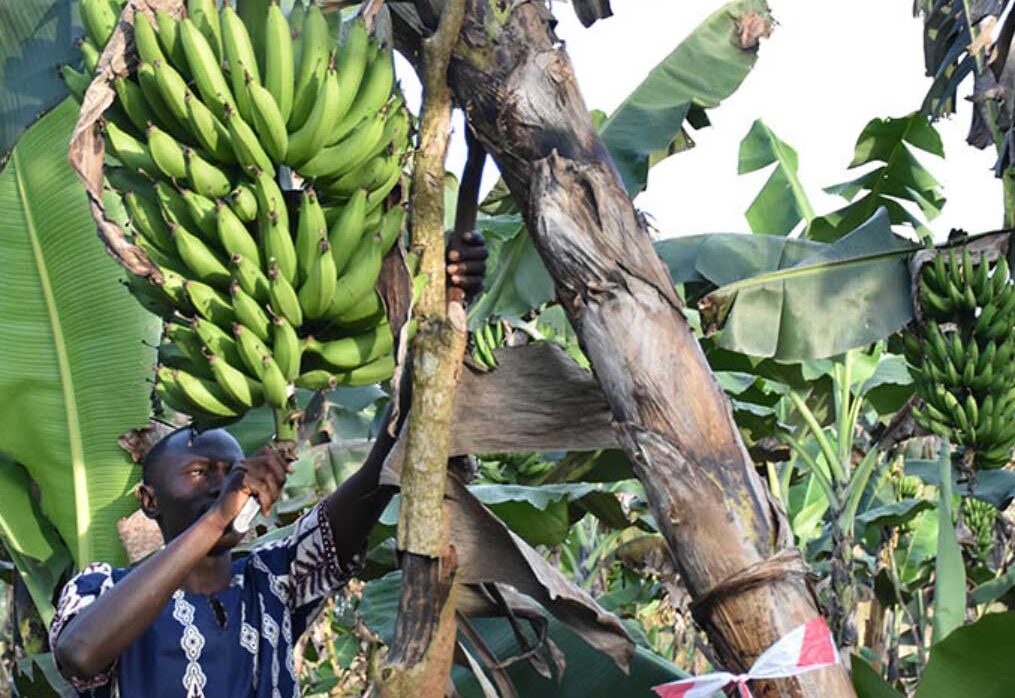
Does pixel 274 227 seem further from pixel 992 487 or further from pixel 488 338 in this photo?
pixel 992 487

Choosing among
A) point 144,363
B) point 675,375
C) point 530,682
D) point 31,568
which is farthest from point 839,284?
point 31,568

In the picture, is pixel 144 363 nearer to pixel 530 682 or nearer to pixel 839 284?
pixel 530 682

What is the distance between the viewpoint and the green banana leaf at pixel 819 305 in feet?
11.6

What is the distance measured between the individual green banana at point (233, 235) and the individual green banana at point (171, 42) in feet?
0.70

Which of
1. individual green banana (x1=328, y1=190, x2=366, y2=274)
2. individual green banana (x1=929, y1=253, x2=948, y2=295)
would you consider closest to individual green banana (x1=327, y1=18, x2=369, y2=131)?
individual green banana (x1=328, y1=190, x2=366, y2=274)

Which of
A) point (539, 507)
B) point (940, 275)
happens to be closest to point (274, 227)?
point (539, 507)

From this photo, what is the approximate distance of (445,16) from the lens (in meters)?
1.66

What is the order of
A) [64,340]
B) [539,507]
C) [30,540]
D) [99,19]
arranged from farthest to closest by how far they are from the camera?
1. [539,507]
2. [30,540]
3. [64,340]
4. [99,19]

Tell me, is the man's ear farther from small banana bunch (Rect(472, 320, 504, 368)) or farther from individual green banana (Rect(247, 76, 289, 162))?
small banana bunch (Rect(472, 320, 504, 368))

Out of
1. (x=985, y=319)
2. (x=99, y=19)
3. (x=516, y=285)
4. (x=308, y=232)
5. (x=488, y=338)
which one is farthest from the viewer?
(x=488, y=338)

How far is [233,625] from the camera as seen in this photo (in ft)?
6.48

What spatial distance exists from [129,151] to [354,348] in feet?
1.33

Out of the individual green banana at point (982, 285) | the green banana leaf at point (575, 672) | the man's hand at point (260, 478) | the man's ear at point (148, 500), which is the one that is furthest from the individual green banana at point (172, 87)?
the individual green banana at point (982, 285)

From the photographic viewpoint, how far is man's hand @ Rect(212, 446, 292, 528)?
5.32ft
